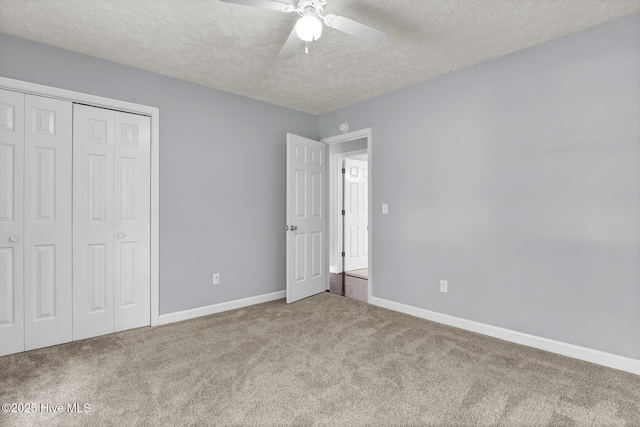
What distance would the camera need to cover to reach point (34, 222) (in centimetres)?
256

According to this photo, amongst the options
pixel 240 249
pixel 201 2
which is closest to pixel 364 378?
pixel 240 249

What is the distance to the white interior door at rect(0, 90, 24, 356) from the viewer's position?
8.00 feet

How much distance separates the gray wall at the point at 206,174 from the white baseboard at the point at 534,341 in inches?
72.5

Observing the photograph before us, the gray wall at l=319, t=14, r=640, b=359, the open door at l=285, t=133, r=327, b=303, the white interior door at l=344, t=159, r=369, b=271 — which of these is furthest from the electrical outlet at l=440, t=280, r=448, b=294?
the white interior door at l=344, t=159, r=369, b=271

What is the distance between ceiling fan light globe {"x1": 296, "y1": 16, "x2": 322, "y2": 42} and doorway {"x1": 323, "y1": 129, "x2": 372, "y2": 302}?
330 cm

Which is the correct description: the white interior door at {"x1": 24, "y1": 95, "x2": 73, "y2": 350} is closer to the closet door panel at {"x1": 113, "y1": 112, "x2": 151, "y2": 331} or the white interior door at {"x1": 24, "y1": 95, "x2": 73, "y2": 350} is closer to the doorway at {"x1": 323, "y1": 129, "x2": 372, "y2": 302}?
the closet door panel at {"x1": 113, "y1": 112, "x2": 151, "y2": 331}

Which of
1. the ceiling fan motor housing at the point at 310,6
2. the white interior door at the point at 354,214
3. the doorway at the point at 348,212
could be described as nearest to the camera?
the ceiling fan motor housing at the point at 310,6

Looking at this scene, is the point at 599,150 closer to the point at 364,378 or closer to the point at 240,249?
the point at 364,378

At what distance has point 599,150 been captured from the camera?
2326 millimetres

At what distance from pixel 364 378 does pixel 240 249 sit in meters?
2.16

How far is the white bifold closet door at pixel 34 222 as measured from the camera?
8.06ft

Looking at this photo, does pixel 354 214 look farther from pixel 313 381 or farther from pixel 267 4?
pixel 267 4

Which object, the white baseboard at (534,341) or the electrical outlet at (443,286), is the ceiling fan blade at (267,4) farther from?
the white baseboard at (534,341)

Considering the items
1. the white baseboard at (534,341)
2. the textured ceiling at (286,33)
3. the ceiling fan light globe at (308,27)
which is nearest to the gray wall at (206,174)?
the textured ceiling at (286,33)
